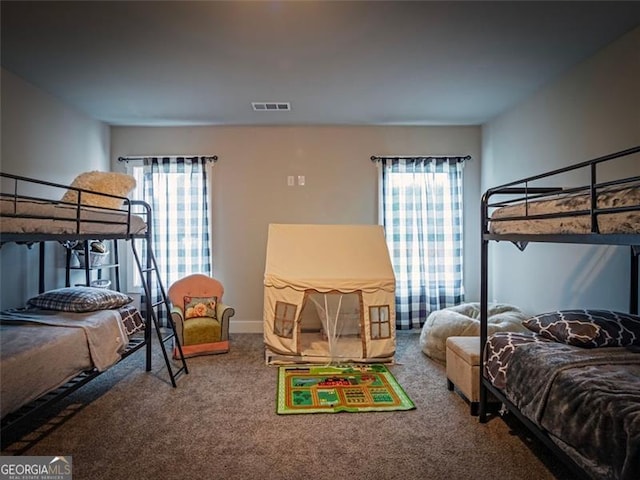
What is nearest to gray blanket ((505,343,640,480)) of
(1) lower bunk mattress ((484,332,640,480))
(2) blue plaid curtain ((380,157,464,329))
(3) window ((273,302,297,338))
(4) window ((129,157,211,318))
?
(1) lower bunk mattress ((484,332,640,480))

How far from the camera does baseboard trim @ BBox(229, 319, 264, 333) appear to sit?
487 centimetres

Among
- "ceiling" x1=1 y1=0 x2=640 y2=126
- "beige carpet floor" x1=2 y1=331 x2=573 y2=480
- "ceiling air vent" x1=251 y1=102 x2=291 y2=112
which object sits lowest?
"beige carpet floor" x1=2 y1=331 x2=573 y2=480

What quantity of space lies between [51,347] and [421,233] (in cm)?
384

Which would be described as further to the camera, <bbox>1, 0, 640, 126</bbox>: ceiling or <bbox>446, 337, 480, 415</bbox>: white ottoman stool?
<bbox>446, 337, 480, 415</bbox>: white ottoman stool

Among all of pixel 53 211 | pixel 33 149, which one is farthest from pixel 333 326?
pixel 33 149

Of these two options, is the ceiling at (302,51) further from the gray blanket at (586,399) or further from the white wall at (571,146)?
the gray blanket at (586,399)

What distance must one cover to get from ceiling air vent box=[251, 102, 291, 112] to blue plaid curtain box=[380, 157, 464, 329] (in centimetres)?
141

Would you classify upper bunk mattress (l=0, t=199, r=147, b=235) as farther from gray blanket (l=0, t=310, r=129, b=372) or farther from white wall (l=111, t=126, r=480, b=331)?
white wall (l=111, t=126, r=480, b=331)

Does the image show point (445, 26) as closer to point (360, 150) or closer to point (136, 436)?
point (360, 150)

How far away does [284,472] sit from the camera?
2047 mm

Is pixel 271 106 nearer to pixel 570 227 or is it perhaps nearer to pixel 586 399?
pixel 570 227

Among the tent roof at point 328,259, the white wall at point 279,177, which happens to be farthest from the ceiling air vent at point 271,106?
the tent roof at point 328,259

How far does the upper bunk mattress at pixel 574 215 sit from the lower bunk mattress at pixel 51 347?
9.05ft

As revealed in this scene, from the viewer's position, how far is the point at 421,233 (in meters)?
4.75
